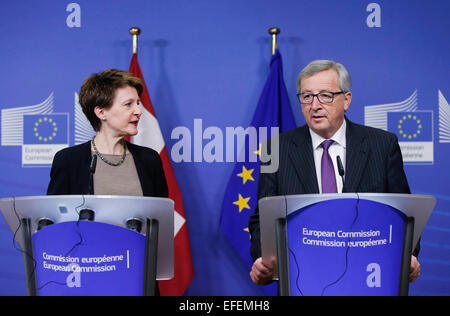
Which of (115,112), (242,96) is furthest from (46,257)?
(242,96)

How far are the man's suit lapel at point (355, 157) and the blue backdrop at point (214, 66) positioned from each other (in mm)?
1307

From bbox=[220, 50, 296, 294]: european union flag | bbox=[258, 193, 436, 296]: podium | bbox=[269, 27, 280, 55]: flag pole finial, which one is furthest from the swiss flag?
bbox=[258, 193, 436, 296]: podium

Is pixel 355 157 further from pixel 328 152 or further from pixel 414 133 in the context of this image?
pixel 414 133

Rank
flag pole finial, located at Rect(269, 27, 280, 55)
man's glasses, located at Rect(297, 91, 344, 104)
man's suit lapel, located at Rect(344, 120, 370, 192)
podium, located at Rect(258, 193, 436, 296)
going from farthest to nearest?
1. flag pole finial, located at Rect(269, 27, 280, 55)
2. man's glasses, located at Rect(297, 91, 344, 104)
3. man's suit lapel, located at Rect(344, 120, 370, 192)
4. podium, located at Rect(258, 193, 436, 296)

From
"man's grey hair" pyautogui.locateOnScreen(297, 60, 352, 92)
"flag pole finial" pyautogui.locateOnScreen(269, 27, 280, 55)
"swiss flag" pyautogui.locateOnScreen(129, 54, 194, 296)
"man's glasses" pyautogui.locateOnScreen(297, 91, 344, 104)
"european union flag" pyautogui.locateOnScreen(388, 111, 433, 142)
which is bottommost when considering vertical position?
"swiss flag" pyautogui.locateOnScreen(129, 54, 194, 296)

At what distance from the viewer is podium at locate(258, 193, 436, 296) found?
1275 millimetres

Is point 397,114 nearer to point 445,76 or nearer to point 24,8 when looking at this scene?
point 445,76

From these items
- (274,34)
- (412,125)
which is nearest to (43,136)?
(274,34)

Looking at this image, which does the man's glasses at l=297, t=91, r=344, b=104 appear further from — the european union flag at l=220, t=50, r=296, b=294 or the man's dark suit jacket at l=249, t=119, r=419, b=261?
the european union flag at l=220, t=50, r=296, b=294

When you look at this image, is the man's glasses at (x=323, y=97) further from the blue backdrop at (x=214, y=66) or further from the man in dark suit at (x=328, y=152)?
the blue backdrop at (x=214, y=66)

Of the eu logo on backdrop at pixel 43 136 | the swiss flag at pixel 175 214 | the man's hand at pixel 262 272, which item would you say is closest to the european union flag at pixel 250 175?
the swiss flag at pixel 175 214

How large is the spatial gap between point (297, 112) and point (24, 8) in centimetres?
225

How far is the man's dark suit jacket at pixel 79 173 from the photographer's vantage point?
215 centimetres

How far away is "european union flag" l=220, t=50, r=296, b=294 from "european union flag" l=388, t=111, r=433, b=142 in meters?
0.80
